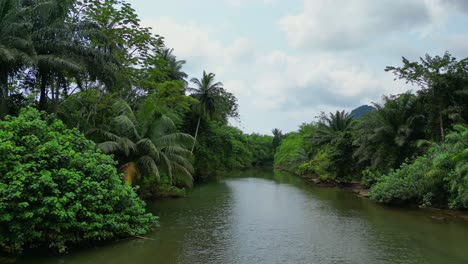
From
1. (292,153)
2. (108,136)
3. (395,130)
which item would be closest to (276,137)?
(292,153)

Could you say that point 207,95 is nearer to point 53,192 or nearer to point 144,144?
point 144,144

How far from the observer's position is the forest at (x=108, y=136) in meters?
8.24

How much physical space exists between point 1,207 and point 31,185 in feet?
2.23

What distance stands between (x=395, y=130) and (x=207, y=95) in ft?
58.3

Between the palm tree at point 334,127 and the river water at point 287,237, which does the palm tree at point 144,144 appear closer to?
the river water at point 287,237

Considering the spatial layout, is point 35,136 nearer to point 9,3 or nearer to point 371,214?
point 9,3

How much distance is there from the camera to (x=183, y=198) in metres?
19.5

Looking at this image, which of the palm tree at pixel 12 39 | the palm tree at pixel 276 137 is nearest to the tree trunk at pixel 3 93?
the palm tree at pixel 12 39

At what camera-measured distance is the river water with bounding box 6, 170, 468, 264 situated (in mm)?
8836

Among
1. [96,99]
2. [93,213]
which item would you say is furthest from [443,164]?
Result: [96,99]

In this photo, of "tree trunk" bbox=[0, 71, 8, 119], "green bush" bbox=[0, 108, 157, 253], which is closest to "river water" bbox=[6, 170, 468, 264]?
"green bush" bbox=[0, 108, 157, 253]

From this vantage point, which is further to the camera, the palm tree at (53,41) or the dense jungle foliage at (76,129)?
the palm tree at (53,41)

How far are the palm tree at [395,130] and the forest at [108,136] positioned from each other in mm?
68

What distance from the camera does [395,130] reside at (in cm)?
2206
